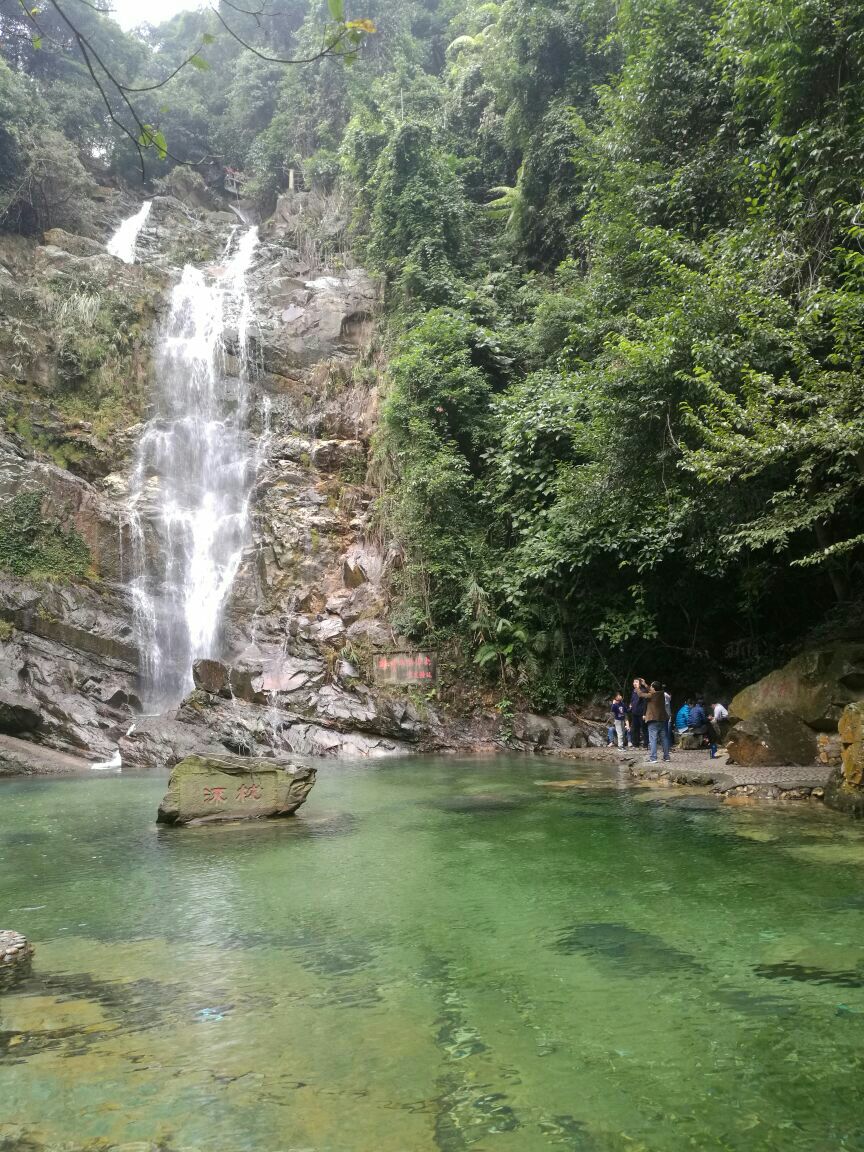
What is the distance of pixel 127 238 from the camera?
3241 cm

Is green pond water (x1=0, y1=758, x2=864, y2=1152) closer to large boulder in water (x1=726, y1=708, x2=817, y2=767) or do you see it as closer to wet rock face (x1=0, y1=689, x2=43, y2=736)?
large boulder in water (x1=726, y1=708, x2=817, y2=767)

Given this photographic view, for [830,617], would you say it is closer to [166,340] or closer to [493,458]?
[493,458]

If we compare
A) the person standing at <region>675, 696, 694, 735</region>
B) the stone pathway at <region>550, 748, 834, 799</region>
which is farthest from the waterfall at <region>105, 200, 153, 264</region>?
the stone pathway at <region>550, 748, 834, 799</region>

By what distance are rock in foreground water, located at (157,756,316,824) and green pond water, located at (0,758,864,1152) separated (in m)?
1.16

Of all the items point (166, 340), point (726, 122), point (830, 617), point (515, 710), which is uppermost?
point (166, 340)

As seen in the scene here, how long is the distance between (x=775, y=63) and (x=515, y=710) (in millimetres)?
13090

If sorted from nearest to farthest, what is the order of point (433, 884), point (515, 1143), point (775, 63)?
point (515, 1143), point (433, 884), point (775, 63)

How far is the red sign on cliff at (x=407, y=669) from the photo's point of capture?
19.1m

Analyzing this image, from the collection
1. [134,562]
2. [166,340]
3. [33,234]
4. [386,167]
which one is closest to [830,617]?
[134,562]

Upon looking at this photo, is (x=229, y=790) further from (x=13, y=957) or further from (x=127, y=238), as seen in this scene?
(x=127, y=238)

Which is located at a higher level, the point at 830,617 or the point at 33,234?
the point at 33,234

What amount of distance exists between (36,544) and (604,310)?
1525 centimetres

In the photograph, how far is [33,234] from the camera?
29.6 m

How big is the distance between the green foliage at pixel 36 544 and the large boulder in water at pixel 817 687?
54.3ft
